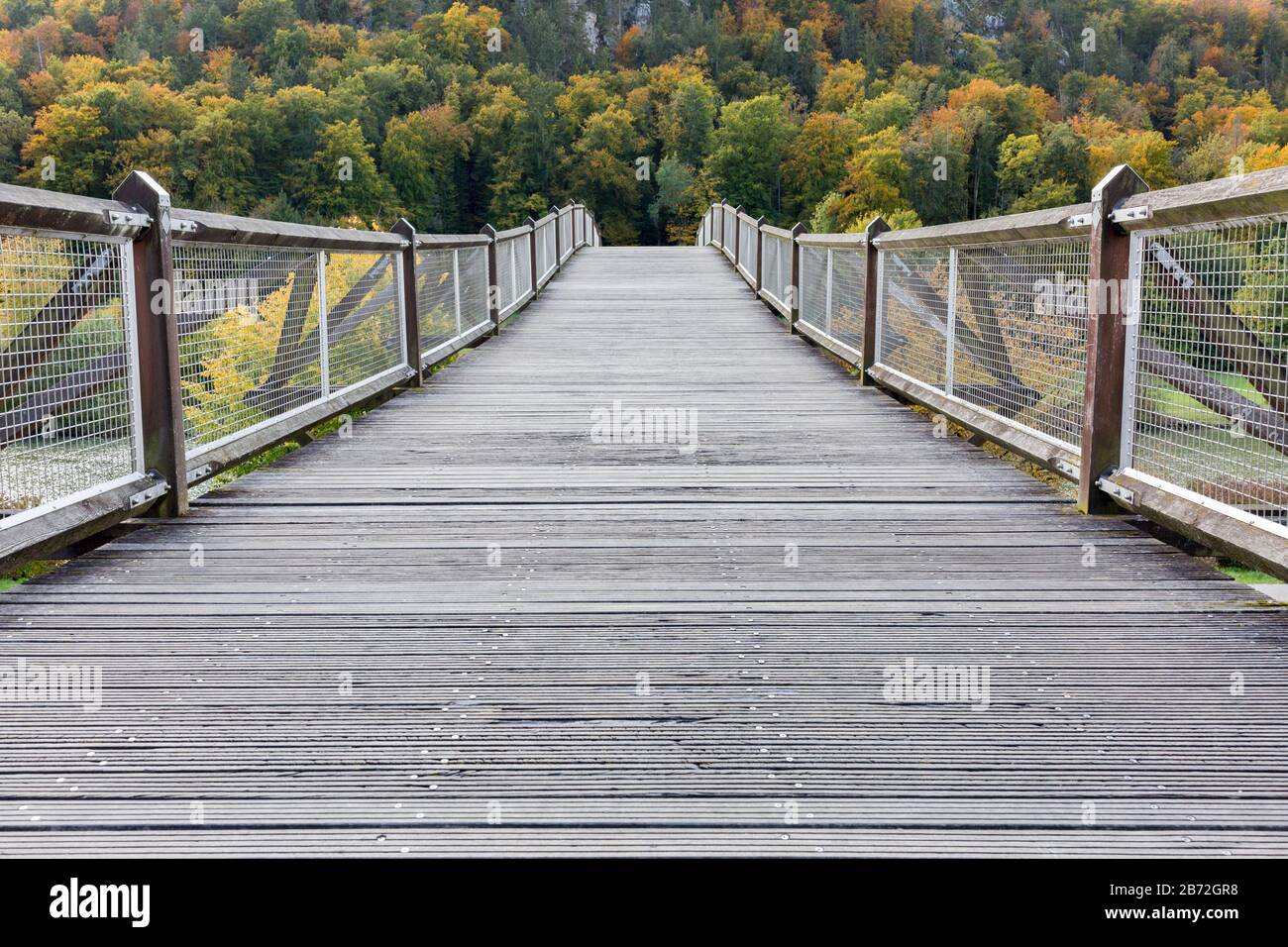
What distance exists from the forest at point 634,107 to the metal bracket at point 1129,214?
6104cm

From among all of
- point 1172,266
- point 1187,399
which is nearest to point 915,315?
point 1187,399

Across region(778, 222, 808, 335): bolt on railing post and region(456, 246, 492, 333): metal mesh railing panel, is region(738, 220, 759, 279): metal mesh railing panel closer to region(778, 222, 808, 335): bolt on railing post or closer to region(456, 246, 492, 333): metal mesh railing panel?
region(778, 222, 808, 335): bolt on railing post

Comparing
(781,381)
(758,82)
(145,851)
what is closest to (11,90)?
(758,82)

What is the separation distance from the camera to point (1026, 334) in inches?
241

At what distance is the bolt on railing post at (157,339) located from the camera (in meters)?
4.31

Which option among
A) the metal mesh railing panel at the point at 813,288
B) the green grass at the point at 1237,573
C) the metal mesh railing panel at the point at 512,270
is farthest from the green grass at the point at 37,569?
the metal mesh railing panel at the point at 512,270

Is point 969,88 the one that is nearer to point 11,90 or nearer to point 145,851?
point 11,90

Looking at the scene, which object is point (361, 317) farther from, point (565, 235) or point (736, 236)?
point (565, 235)

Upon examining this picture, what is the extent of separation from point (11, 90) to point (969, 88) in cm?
7016

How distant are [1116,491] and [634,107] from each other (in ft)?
351

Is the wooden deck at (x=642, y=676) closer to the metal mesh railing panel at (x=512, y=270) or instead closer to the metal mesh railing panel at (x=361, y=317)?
the metal mesh railing panel at (x=361, y=317)

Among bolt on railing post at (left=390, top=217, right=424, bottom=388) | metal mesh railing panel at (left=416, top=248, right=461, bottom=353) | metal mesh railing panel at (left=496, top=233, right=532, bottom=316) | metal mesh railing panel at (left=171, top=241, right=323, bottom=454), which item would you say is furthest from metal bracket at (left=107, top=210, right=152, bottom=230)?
metal mesh railing panel at (left=496, top=233, right=532, bottom=316)

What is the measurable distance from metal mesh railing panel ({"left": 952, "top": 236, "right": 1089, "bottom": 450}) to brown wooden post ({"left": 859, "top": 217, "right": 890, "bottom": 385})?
4.93ft
